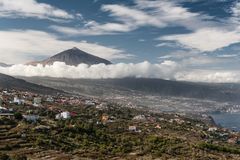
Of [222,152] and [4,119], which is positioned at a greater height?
[4,119]

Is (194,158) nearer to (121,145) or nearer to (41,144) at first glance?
(121,145)

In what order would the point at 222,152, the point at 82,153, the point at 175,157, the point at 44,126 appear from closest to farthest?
the point at 82,153 < the point at 175,157 < the point at 44,126 < the point at 222,152

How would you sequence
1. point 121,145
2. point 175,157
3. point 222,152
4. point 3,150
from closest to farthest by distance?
1. point 3,150
2. point 175,157
3. point 121,145
4. point 222,152

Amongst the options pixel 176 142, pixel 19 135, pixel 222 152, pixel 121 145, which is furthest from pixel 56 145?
pixel 222 152

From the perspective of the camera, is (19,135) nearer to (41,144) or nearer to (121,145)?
(41,144)

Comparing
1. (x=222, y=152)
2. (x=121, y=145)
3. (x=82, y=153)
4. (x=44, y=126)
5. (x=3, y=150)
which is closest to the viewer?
(x=3, y=150)

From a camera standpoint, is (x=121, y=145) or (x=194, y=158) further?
(x=121, y=145)

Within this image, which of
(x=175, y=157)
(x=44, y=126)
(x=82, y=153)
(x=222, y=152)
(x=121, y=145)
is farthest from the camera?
(x=222, y=152)

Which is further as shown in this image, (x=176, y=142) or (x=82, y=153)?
(x=176, y=142)

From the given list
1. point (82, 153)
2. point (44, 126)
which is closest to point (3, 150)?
point (82, 153)
